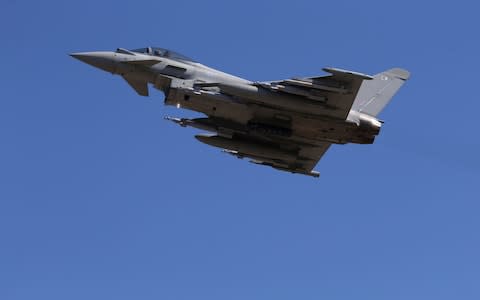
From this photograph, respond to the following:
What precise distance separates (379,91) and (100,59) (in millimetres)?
10679

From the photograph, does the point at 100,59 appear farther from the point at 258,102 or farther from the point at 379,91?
the point at 379,91

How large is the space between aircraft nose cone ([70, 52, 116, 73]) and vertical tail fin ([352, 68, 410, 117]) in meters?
9.09

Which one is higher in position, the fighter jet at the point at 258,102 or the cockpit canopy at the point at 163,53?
the cockpit canopy at the point at 163,53

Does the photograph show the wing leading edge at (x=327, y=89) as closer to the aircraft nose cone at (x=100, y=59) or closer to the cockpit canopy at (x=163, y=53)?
the cockpit canopy at (x=163, y=53)

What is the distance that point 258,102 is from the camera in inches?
1174

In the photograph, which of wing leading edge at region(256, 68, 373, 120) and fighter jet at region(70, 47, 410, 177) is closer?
wing leading edge at region(256, 68, 373, 120)

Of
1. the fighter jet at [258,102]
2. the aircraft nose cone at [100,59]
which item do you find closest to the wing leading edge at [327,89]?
the fighter jet at [258,102]

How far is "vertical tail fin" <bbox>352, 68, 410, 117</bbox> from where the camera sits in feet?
107

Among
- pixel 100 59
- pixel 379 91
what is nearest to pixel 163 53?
pixel 100 59

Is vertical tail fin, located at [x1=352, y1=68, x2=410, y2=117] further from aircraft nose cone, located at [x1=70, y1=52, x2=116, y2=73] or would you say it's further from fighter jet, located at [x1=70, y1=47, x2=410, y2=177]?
aircraft nose cone, located at [x1=70, y1=52, x2=116, y2=73]

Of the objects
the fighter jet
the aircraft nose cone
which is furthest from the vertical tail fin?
the aircraft nose cone

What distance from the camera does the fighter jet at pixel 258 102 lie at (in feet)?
96.7

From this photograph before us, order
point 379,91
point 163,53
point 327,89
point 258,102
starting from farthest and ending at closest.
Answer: point 379,91 < point 163,53 < point 258,102 < point 327,89

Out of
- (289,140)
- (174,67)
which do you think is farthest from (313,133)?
(174,67)
